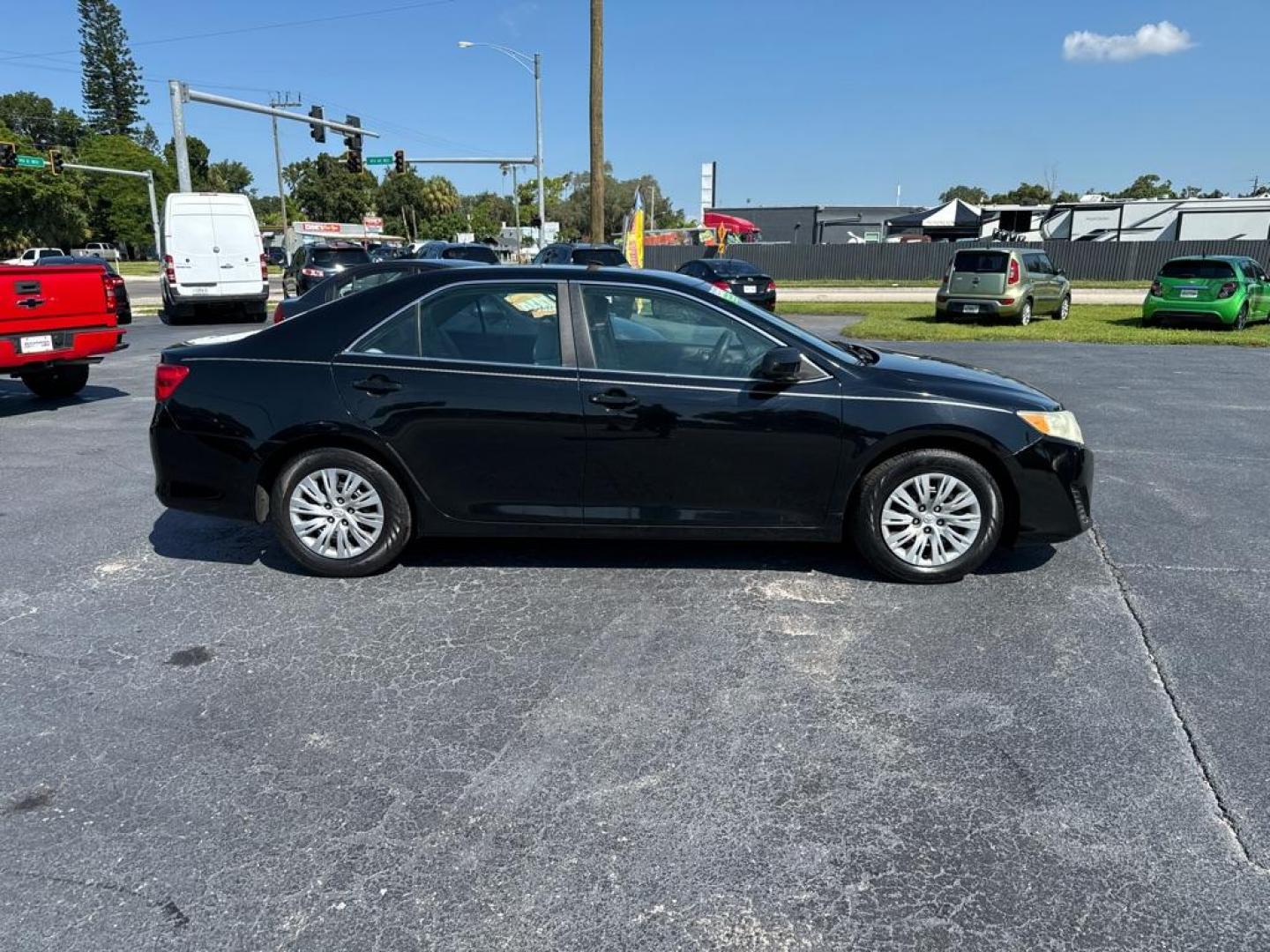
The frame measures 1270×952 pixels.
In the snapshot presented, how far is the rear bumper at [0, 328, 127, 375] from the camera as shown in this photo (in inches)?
340

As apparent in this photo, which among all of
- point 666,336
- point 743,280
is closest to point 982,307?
point 743,280

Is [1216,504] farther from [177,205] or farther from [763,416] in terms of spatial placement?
[177,205]

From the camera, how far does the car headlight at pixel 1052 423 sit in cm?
458

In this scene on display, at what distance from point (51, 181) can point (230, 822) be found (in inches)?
2587

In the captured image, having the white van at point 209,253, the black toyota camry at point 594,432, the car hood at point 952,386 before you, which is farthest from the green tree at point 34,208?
the car hood at point 952,386

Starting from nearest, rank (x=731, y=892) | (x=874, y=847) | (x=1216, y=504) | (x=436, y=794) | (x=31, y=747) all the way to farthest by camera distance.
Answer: (x=731, y=892)
(x=874, y=847)
(x=436, y=794)
(x=31, y=747)
(x=1216, y=504)

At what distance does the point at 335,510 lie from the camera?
4.76 meters

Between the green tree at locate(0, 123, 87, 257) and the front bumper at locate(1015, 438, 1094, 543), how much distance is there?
60.1 meters

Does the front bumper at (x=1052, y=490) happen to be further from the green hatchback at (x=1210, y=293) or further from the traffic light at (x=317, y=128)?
the traffic light at (x=317, y=128)

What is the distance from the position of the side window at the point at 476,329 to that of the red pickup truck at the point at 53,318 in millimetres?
5947

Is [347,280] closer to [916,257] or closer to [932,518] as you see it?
[932,518]

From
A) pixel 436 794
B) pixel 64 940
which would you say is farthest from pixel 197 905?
pixel 436 794

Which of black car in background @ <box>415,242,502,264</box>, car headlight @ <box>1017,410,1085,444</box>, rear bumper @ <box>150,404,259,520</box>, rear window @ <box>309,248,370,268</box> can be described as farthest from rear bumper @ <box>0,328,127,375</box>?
rear window @ <box>309,248,370,268</box>

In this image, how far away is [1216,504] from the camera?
6094mm
